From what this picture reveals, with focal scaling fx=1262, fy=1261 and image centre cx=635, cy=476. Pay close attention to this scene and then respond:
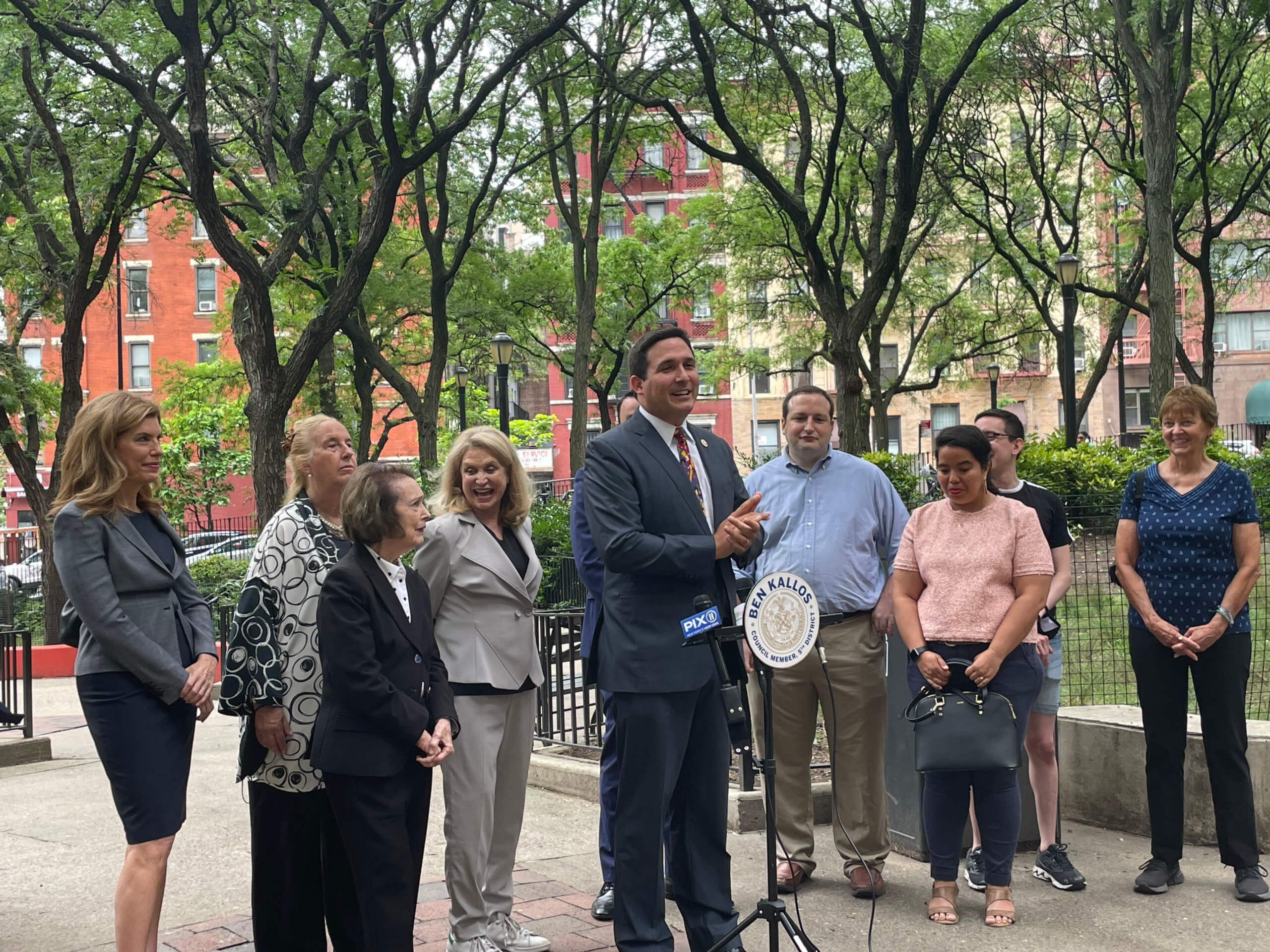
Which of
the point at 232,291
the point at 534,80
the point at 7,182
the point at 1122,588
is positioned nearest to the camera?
the point at 1122,588

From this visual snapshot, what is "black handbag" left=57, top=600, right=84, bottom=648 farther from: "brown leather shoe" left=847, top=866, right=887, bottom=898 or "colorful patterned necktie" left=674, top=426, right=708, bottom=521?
"brown leather shoe" left=847, top=866, right=887, bottom=898

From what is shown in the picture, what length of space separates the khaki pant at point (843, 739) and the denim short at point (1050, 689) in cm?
77

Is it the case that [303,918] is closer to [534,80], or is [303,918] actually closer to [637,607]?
[637,607]

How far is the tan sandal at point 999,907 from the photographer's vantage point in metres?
5.22

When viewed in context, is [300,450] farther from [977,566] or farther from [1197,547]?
[1197,547]

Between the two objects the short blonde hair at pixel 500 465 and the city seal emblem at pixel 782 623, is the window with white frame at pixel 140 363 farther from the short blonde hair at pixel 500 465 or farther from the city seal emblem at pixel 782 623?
the city seal emblem at pixel 782 623

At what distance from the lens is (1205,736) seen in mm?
5742

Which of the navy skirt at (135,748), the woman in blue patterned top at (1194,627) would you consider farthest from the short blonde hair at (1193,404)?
the navy skirt at (135,748)

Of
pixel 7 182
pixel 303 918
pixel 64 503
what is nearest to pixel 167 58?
pixel 7 182

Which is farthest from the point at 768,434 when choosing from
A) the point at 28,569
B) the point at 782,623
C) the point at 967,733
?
the point at 782,623

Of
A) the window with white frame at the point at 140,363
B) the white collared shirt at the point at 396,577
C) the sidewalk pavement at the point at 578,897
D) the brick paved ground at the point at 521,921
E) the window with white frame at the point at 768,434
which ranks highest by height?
the window with white frame at the point at 140,363

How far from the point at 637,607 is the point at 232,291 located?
22.9 m

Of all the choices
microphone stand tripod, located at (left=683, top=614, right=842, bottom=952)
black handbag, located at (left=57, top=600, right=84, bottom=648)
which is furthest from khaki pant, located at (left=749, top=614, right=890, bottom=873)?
black handbag, located at (left=57, top=600, right=84, bottom=648)

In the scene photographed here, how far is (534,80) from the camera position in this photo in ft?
65.2
